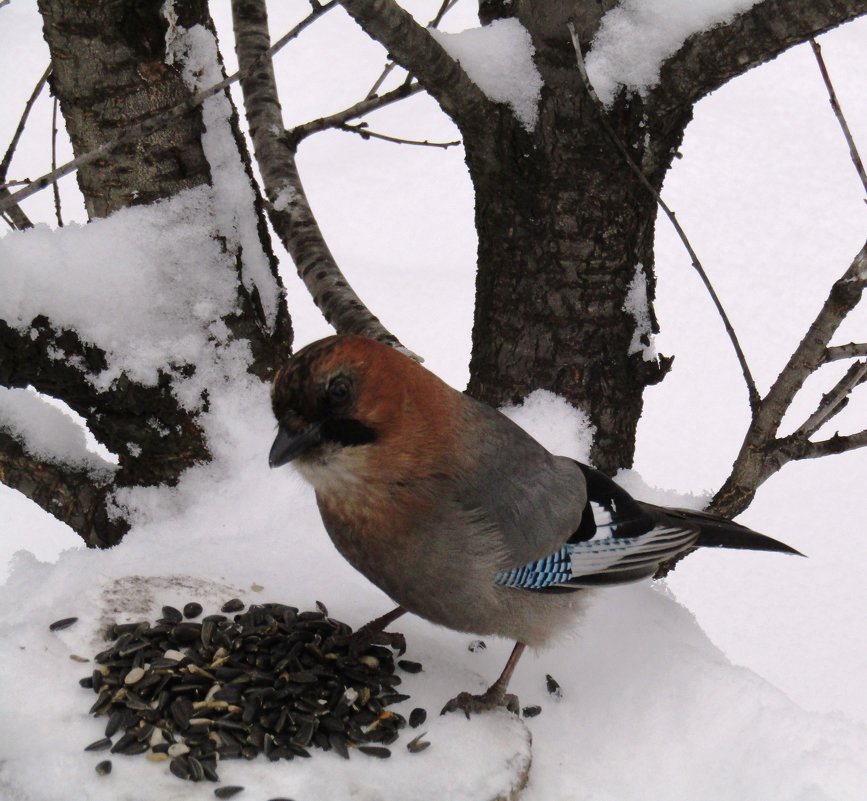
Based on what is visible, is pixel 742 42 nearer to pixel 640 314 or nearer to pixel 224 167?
pixel 640 314

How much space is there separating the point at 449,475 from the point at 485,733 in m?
0.49

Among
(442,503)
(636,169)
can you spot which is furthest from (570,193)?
(442,503)

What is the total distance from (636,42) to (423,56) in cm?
53

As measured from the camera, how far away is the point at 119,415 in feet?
9.20

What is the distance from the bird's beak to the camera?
190 centimetres

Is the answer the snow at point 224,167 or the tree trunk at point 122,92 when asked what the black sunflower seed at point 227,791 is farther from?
the tree trunk at point 122,92

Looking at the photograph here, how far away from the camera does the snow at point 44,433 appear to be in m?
2.93

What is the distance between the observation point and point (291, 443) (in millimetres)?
1918

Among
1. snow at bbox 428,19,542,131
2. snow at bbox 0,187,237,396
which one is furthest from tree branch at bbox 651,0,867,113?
snow at bbox 0,187,237,396

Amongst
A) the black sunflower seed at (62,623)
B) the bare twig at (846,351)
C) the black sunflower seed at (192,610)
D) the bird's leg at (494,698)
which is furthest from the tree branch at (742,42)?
the black sunflower seed at (62,623)

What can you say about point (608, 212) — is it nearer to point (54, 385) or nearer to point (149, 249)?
point (149, 249)

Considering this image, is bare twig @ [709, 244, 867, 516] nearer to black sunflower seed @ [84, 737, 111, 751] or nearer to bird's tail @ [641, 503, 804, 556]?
bird's tail @ [641, 503, 804, 556]

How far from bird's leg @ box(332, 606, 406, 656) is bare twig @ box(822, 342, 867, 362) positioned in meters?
1.22

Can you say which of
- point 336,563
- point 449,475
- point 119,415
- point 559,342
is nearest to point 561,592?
point 449,475
